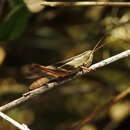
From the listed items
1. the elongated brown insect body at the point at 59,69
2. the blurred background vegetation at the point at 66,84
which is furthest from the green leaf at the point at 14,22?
the elongated brown insect body at the point at 59,69

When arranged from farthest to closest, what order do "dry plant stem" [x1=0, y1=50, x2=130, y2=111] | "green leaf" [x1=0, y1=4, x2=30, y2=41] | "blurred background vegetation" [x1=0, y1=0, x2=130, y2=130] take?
"blurred background vegetation" [x1=0, y1=0, x2=130, y2=130], "green leaf" [x1=0, y1=4, x2=30, y2=41], "dry plant stem" [x1=0, y1=50, x2=130, y2=111]

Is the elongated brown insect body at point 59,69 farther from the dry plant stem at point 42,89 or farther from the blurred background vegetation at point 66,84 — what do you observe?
the blurred background vegetation at point 66,84

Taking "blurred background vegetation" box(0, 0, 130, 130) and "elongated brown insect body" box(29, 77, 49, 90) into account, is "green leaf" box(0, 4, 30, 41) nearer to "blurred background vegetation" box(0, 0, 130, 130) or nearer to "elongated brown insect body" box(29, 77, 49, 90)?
"blurred background vegetation" box(0, 0, 130, 130)

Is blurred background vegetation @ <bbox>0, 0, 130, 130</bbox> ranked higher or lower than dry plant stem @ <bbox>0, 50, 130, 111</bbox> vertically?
lower

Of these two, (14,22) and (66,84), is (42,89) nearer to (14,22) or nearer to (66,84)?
(14,22)

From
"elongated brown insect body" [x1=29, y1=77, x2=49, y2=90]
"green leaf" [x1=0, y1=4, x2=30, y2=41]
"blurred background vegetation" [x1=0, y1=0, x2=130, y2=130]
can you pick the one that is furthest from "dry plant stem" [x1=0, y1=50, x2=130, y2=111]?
"blurred background vegetation" [x1=0, y1=0, x2=130, y2=130]

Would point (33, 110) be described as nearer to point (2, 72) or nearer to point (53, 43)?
point (2, 72)
